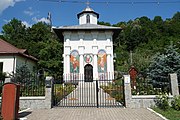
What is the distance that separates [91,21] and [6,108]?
27.7 meters

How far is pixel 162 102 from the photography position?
424 inches

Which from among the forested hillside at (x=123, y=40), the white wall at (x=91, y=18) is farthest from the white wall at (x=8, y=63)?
the white wall at (x=91, y=18)

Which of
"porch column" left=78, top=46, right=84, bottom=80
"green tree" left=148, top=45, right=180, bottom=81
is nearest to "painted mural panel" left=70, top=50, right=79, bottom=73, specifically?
"porch column" left=78, top=46, right=84, bottom=80

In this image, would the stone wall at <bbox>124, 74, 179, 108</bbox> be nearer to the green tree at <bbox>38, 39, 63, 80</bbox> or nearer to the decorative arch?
the decorative arch

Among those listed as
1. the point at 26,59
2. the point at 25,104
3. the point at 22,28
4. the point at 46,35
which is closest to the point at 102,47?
the point at 26,59

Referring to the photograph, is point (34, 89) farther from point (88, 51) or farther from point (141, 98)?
point (88, 51)

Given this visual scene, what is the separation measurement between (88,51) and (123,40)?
110 feet

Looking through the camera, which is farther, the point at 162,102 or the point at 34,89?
the point at 34,89

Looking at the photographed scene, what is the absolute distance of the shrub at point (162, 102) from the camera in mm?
10595

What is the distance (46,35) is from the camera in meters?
52.3

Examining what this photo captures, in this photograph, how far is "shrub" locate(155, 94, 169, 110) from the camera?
10.6 meters

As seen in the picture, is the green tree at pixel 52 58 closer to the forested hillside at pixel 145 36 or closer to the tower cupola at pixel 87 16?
the tower cupola at pixel 87 16

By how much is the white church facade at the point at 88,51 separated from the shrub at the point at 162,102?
16875mm

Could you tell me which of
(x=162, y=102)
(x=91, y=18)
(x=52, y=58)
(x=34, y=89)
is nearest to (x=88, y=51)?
(x=91, y=18)
